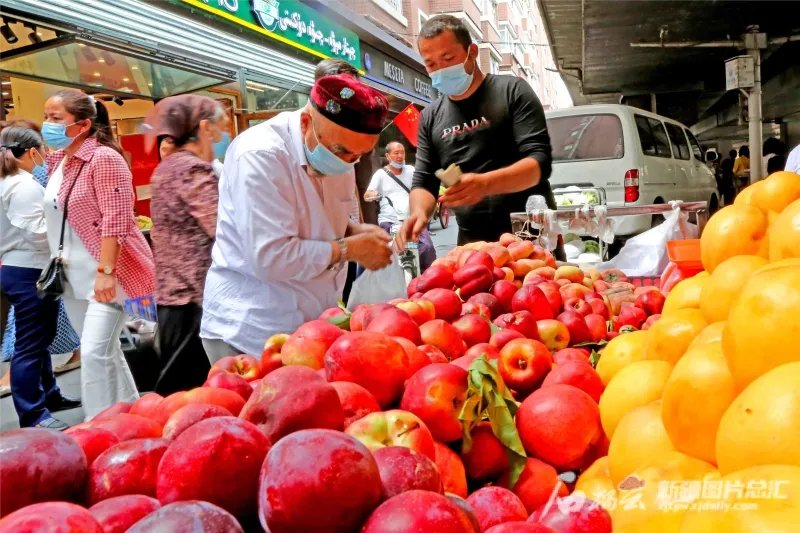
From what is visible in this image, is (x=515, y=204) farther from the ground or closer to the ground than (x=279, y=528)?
farther from the ground

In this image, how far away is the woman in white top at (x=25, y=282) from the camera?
4410mm

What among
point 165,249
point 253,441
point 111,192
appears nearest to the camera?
point 253,441


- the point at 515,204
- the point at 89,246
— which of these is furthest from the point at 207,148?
the point at 515,204

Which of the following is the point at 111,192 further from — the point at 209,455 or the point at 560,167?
the point at 560,167

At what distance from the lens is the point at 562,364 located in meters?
1.58

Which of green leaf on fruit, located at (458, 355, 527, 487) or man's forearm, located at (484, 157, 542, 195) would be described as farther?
man's forearm, located at (484, 157, 542, 195)

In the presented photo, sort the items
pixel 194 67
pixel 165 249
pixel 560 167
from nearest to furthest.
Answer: pixel 165 249 < pixel 194 67 < pixel 560 167

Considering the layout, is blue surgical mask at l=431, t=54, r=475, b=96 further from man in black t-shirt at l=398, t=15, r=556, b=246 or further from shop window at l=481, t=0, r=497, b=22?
shop window at l=481, t=0, r=497, b=22

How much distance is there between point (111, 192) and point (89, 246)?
366 millimetres

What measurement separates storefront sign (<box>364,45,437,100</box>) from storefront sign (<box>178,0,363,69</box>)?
67 cm

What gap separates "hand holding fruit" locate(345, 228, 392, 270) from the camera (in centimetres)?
256

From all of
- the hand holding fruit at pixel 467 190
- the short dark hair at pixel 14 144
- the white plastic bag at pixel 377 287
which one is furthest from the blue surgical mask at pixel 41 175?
the white plastic bag at pixel 377 287

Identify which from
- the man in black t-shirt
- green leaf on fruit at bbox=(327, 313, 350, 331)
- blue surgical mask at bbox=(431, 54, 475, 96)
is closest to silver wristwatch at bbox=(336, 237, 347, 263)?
green leaf on fruit at bbox=(327, 313, 350, 331)

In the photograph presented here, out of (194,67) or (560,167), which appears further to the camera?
(560,167)
